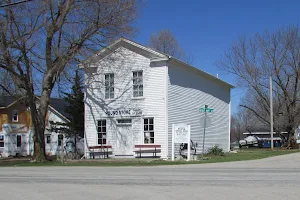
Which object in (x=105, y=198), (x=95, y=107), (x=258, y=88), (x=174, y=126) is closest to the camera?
(x=105, y=198)

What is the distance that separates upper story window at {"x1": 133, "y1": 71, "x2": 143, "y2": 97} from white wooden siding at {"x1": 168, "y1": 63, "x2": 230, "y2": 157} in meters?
1.94

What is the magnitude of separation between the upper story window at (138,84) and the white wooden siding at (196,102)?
194 centimetres

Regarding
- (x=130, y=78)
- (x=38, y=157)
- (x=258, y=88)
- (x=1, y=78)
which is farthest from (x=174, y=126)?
(x=258, y=88)

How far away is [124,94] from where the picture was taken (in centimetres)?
2542

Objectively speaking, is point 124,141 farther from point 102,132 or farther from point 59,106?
point 59,106

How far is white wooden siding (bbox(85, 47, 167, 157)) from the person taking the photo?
24.2 meters

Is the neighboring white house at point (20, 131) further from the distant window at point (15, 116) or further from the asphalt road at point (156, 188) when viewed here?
the asphalt road at point (156, 188)

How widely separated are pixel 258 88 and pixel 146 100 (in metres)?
19.3

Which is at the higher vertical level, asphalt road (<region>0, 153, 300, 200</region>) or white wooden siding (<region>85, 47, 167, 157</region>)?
white wooden siding (<region>85, 47, 167, 157</region>)

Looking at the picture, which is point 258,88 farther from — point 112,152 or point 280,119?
point 112,152

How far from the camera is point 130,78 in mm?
25281

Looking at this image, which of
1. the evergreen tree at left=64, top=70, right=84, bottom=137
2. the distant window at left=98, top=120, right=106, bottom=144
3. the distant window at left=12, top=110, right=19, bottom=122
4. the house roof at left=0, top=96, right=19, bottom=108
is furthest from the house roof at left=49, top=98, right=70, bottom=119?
the distant window at left=98, top=120, right=106, bottom=144

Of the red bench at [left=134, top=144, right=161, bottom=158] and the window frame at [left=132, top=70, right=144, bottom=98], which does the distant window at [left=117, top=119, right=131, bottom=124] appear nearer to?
the window frame at [left=132, top=70, right=144, bottom=98]

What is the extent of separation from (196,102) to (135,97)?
16.7 ft
